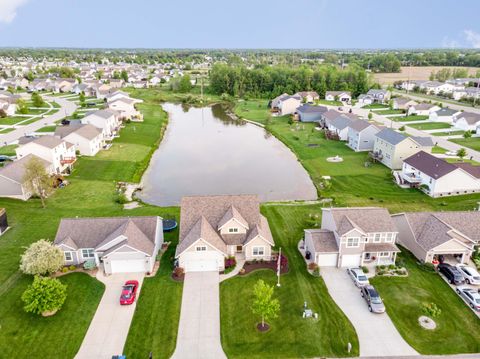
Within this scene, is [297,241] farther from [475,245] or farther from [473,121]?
[473,121]

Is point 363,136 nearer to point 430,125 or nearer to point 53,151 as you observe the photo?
point 430,125

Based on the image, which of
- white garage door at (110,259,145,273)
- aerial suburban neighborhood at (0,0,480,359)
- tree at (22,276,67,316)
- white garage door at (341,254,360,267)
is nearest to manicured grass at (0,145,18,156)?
aerial suburban neighborhood at (0,0,480,359)

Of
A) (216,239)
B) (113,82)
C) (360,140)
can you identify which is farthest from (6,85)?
(216,239)

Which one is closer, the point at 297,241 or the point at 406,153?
the point at 297,241

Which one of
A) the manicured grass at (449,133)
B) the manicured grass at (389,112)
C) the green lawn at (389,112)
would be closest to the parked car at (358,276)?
the manicured grass at (449,133)

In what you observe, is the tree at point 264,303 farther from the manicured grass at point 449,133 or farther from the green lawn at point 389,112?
the green lawn at point 389,112

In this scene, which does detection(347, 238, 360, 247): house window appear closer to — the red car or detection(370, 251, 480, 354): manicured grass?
detection(370, 251, 480, 354): manicured grass
